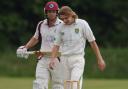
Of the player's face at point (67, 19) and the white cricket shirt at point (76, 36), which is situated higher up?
the player's face at point (67, 19)

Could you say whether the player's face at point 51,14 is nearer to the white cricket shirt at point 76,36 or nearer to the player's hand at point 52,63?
the white cricket shirt at point 76,36

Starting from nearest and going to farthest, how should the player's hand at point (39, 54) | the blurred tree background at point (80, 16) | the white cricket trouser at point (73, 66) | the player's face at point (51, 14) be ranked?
the white cricket trouser at point (73, 66), the player's face at point (51, 14), the player's hand at point (39, 54), the blurred tree background at point (80, 16)

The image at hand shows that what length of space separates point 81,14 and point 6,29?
5500 millimetres

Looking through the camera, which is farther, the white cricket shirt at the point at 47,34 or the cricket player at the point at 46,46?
the white cricket shirt at the point at 47,34

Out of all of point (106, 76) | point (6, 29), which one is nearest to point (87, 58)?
point (106, 76)

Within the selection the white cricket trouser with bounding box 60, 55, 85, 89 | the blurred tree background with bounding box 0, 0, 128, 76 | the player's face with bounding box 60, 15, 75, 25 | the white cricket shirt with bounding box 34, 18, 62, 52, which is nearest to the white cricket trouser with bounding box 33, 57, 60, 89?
the white cricket shirt with bounding box 34, 18, 62, 52

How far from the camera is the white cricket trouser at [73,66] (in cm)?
1427

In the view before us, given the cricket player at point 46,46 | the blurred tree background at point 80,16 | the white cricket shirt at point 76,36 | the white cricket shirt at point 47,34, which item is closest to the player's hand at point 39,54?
the cricket player at point 46,46

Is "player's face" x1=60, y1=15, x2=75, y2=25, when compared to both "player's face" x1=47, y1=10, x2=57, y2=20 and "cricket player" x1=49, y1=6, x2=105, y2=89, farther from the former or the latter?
"player's face" x1=47, y1=10, x2=57, y2=20

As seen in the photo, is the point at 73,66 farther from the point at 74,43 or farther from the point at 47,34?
the point at 47,34

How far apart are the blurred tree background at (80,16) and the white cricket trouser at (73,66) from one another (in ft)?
96.2

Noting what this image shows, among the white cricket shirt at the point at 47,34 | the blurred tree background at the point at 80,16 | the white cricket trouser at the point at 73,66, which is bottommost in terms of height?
the blurred tree background at the point at 80,16

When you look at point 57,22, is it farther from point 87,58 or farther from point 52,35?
point 87,58

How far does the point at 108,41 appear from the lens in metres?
47.1
